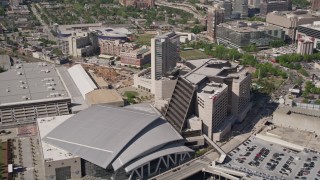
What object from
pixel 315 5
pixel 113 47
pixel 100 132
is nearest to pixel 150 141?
pixel 100 132

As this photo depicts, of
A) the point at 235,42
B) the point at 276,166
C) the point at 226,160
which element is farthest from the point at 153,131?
the point at 235,42

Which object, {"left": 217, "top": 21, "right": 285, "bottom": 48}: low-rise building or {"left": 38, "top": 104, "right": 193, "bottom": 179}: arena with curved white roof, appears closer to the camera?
{"left": 38, "top": 104, "right": 193, "bottom": 179}: arena with curved white roof

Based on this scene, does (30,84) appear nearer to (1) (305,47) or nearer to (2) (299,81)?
(2) (299,81)

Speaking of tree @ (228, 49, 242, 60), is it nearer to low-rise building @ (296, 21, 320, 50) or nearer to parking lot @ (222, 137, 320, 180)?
low-rise building @ (296, 21, 320, 50)

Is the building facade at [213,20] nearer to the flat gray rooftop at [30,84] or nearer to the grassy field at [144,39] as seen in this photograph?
the grassy field at [144,39]

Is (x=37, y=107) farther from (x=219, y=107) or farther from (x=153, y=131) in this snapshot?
(x=219, y=107)

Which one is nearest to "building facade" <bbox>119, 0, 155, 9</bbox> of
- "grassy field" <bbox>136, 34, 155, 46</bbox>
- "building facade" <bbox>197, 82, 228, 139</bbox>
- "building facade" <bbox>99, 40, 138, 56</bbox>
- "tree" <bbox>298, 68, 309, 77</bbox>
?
"grassy field" <bbox>136, 34, 155, 46</bbox>
